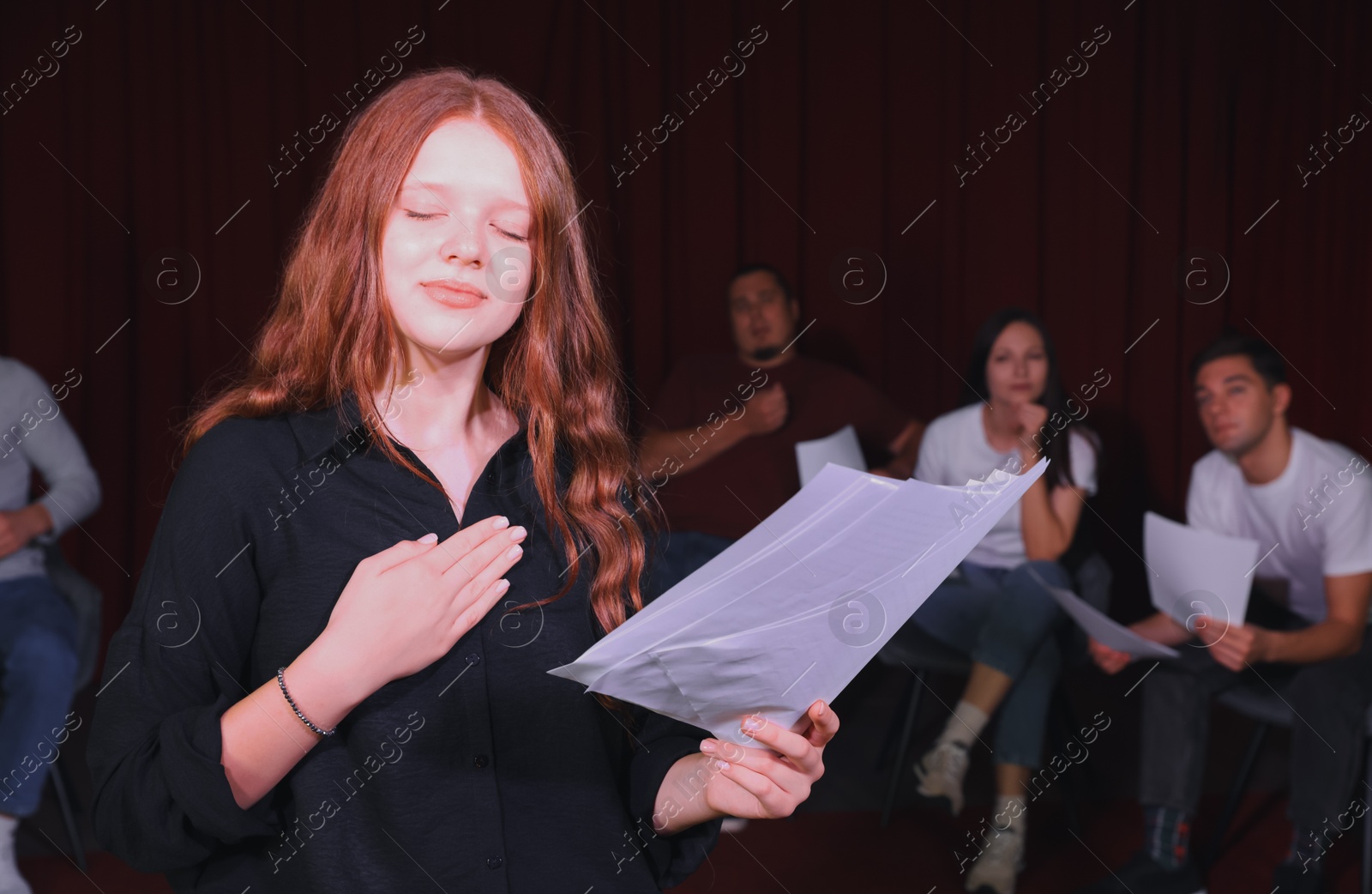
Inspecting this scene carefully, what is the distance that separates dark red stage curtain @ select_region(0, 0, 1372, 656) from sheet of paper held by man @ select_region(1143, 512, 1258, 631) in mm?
1490

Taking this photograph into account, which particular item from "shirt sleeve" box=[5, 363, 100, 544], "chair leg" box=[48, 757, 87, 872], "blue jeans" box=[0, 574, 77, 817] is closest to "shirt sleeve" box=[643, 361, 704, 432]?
"shirt sleeve" box=[5, 363, 100, 544]

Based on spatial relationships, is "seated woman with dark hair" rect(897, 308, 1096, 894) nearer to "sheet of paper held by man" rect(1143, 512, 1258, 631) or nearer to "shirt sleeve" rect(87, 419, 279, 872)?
"sheet of paper held by man" rect(1143, 512, 1258, 631)

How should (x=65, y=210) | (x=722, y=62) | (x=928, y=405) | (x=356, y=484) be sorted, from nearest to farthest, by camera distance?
(x=356, y=484)
(x=65, y=210)
(x=722, y=62)
(x=928, y=405)

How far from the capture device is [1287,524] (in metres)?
2.61

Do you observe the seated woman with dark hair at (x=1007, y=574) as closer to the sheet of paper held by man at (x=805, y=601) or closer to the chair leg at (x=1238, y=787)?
the chair leg at (x=1238, y=787)

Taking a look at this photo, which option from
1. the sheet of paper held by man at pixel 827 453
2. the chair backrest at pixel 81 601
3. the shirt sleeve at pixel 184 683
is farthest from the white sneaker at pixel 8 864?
the sheet of paper held by man at pixel 827 453

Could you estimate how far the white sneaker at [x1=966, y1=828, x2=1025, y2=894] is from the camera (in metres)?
2.43

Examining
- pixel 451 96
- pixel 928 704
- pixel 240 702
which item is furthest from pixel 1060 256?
pixel 240 702

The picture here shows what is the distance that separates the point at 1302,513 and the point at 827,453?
3.86 ft

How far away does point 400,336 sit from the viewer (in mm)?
890

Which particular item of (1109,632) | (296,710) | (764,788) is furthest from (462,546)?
(1109,632)

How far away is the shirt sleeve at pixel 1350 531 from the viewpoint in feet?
7.88

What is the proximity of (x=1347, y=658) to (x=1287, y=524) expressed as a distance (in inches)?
14.8

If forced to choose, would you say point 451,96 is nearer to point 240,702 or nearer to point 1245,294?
point 240,702
